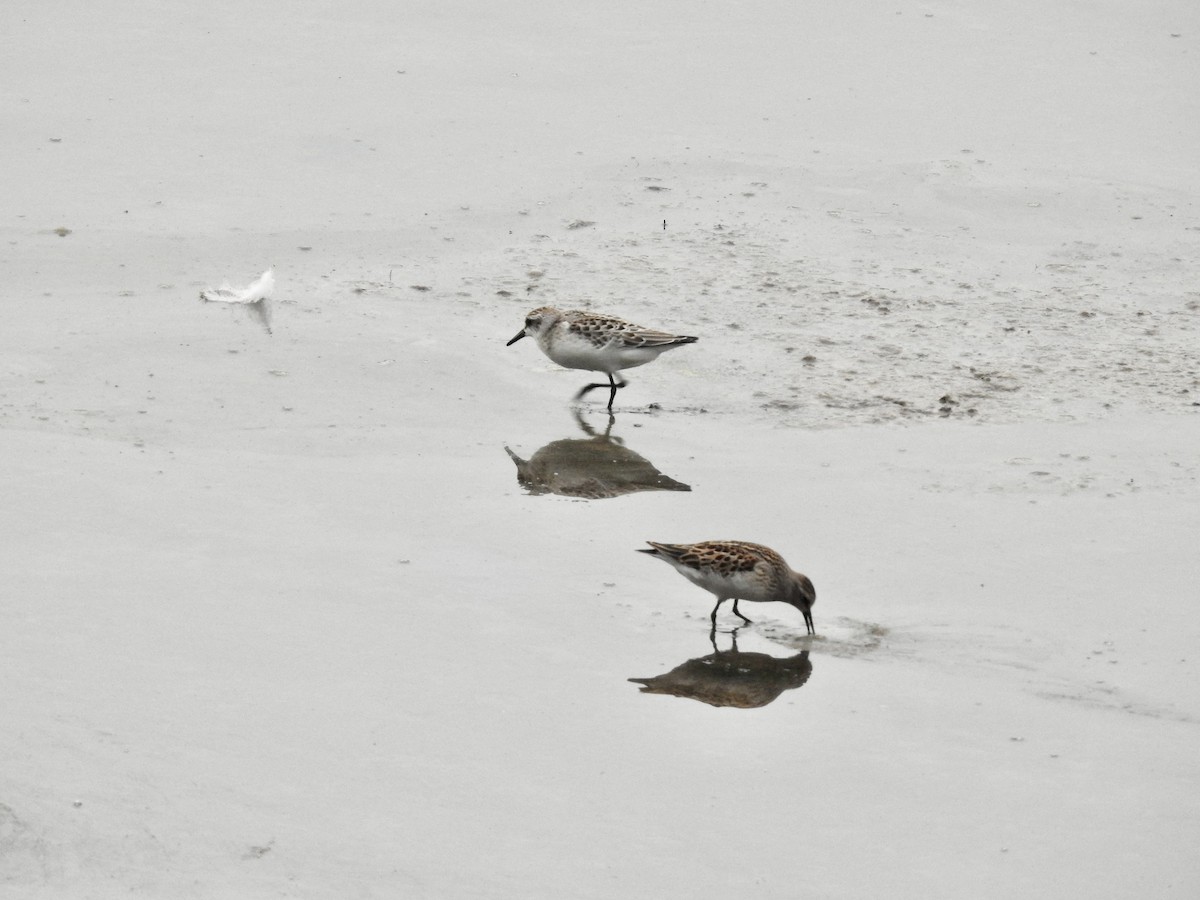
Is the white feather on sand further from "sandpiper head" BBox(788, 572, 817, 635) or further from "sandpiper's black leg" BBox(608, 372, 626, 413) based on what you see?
"sandpiper head" BBox(788, 572, 817, 635)

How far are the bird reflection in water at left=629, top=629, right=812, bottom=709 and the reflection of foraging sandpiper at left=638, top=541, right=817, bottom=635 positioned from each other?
11.4 inches

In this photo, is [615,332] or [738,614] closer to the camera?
[738,614]

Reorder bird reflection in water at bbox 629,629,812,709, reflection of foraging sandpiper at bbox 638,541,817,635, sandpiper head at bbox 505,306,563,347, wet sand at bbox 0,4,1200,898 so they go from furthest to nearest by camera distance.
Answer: sandpiper head at bbox 505,306,563,347 → reflection of foraging sandpiper at bbox 638,541,817,635 → bird reflection in water at bbox 629,629,812,709 → wet sand at bbox 0,4,1200,898

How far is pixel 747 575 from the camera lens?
28.1 feet

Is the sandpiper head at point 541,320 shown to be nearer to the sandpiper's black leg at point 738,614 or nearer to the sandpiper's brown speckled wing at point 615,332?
the sandpiper's brown speckled wing at point 615,332

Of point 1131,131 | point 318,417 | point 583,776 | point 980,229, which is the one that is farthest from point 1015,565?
point 1131,131

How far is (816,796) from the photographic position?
737 cm

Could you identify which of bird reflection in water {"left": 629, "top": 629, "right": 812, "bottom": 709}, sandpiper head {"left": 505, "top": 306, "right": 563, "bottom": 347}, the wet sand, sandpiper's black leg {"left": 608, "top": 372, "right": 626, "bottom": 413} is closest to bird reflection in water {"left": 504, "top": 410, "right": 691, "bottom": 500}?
the wet sand

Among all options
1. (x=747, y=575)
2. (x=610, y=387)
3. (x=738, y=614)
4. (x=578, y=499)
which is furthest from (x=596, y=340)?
(x=747, y=575)

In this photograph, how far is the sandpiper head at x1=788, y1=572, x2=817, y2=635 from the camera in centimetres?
862

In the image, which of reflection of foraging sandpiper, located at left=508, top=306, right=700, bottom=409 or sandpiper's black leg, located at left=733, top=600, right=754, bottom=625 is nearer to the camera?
sandpiper's black leg, located at left=733, top=600, right=754, bottom=625

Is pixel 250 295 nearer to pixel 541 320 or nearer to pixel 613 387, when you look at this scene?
pixel 541 320

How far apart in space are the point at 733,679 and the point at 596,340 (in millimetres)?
3950

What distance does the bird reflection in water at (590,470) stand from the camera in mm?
10484
